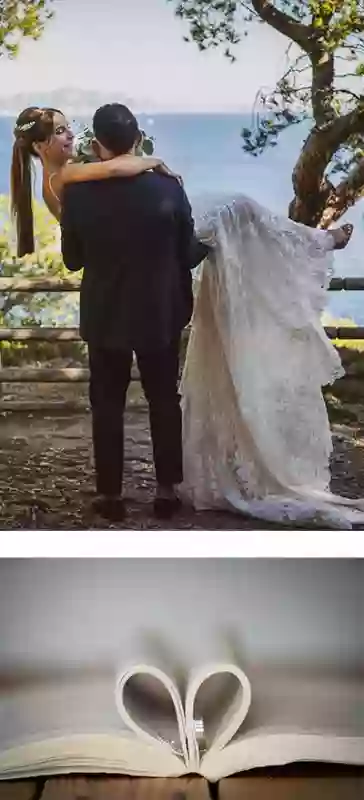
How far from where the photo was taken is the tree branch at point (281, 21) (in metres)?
1.11

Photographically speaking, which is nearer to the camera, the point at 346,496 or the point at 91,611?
the point at 346,496

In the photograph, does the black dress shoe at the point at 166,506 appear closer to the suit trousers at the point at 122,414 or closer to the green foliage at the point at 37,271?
→ the suit trousers at the point at 122,414

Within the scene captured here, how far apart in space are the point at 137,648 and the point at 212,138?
27.2 inches

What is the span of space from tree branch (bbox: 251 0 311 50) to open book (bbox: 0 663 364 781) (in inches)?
31.3

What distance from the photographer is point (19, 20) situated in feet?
3.66

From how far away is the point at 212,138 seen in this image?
1.12 metres

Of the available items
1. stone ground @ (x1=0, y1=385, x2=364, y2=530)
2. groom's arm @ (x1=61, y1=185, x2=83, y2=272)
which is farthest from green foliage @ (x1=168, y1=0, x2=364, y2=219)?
stone ground @ (x1=0, y1=385, x2=364, y2=530)

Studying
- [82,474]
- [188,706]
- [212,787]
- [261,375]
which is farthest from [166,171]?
[212,787]

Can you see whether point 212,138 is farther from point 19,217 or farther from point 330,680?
point 330,680

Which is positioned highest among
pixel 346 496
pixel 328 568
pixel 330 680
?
pixel 346 496

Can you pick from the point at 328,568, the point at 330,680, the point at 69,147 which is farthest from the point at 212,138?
the point at 330,680

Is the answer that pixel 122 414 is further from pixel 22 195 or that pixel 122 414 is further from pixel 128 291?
pixel 22 195

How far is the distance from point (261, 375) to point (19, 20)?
1.73 feet

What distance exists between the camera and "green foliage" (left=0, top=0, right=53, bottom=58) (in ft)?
3.65
